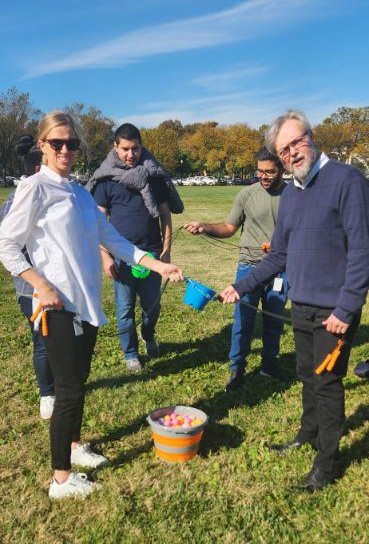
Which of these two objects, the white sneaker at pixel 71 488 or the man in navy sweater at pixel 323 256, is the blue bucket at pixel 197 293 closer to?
the man in navy sweater at pixel 323 256

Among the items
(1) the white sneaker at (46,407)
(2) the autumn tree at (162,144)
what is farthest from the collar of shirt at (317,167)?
(2) the autumn tree at (162,144)

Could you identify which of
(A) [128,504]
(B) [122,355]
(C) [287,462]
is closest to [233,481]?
(C) [287,462]

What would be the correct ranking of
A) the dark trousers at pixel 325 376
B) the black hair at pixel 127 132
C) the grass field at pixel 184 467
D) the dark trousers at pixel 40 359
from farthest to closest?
the black hair at pixel 127 132, the dark trousers at pixel 40 359, the dark trousers at pixel 325 376, the grass field at pixel 184 467

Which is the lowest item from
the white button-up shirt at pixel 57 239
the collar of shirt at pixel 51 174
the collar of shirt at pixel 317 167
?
the white button-up shirt at pixel 57 239

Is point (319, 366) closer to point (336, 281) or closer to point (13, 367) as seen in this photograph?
point (336, 281)

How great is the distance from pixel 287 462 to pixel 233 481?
0.45m

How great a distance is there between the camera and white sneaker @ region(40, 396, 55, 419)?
13.8 feet

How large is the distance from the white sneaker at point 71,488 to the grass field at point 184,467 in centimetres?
5

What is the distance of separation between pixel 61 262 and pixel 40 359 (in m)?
1.58

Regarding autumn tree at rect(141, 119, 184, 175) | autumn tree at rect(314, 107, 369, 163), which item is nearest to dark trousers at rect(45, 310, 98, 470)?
autumn tree at rect(314, 107, 369, 163)

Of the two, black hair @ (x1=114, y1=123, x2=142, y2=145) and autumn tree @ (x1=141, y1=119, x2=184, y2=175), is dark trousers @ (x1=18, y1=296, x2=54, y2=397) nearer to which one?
black hair @ (x1=114, y1=123, x2=142, y2=145)

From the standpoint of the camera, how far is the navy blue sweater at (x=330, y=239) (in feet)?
9.13

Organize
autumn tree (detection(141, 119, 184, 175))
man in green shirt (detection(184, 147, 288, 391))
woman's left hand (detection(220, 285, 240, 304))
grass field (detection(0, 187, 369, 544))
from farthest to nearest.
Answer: autumn tree (detection(141, 119, 184, 175)) → man in green shirt (detection(184, 147, 288, 391)) → woman's left hand (detection(220, 285, 240, 304)) → grass field (detection(0, 187, 369, 544))

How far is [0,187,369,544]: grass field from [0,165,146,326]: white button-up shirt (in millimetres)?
1125
